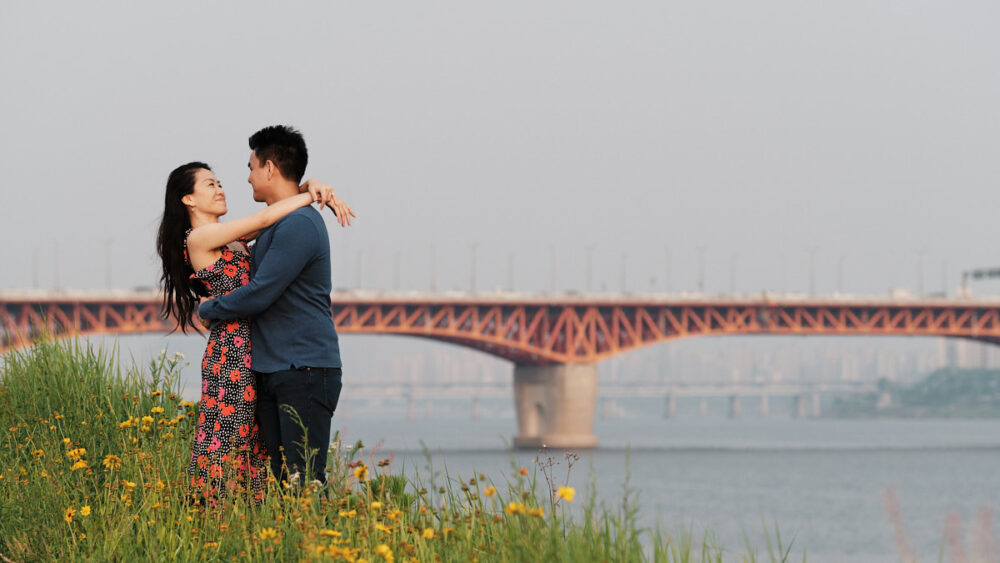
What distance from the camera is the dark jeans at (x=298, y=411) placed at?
6.88 m

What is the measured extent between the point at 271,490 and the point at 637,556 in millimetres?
2603

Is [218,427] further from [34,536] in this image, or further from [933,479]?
[933,479]

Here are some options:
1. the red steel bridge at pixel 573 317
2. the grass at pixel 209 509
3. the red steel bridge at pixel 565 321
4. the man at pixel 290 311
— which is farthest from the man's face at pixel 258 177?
the red steel bridge at pixel 573 317

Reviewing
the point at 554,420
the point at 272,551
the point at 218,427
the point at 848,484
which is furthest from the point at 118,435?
the point at 554,420

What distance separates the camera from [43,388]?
10625 millimetres

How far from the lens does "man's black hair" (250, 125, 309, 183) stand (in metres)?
7.01

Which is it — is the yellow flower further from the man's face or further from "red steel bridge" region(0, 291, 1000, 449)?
"red steel bridge" region(0, 291, 1000, 449)

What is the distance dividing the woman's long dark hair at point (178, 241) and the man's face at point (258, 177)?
36 cm

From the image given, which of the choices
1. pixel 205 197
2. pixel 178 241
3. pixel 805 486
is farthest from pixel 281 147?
pixel 805 486

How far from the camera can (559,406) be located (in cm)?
8288

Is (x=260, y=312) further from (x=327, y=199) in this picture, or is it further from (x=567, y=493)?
(x=567, y=493)

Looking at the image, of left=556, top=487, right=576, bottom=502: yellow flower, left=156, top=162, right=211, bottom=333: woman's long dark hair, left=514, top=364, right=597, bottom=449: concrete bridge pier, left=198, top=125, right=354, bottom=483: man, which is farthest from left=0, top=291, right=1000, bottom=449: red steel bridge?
left=556, top=487, right=576, bottom=502: yellow flower

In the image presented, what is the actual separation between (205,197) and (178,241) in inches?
12.4

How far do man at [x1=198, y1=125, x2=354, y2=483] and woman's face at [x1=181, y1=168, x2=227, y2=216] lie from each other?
23cm
